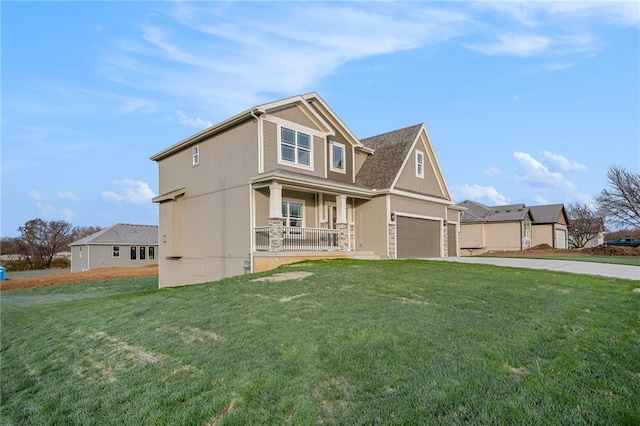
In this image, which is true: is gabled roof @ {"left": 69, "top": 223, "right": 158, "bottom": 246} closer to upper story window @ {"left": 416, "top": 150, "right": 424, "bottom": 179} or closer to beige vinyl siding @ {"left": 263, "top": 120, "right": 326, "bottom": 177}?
beige vinyl siding @ {"left": 263, "top": 120, "right": 326, "bottom": 177}

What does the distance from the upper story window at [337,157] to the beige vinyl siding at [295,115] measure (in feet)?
5.38

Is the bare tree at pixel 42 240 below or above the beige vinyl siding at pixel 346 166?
below

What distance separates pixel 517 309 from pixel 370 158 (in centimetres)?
1530

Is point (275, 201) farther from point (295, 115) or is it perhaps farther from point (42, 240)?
point (42, 240)

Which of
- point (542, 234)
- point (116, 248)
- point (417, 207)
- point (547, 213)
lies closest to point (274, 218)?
point (417, 207)

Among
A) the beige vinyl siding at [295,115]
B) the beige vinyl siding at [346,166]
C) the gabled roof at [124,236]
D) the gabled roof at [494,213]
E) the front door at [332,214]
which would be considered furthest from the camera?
the gabled roof at [124,236]

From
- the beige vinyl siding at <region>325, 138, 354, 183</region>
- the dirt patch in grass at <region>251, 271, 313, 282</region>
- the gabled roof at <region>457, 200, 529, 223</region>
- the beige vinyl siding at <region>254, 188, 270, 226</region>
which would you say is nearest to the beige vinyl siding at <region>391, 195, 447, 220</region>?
the beige vinyl siding at <region>325, 138, 354, 183</region>

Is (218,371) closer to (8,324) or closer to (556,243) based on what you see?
(8,324)

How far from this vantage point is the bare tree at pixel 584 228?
147 ft

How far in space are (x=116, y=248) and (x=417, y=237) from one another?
35513mm

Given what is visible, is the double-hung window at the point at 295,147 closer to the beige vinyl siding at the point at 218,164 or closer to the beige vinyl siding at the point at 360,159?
the beige vinyl siding at the point at 218,164

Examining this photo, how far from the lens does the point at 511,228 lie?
35531 millimetres

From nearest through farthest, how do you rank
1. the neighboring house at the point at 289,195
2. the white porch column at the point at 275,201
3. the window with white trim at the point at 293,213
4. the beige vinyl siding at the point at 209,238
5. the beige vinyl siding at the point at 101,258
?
the white porch column at the point at 275,201 < the neighboring house at the point at 289,195 < the beige vinyl siding at the point at 209,238 < the window with white trim at the point at 293,213 < the beige vinyl siding at the point at 101,258

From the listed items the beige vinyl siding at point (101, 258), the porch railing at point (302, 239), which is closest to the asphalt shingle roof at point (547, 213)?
the porch railing at point (302, 239)
